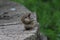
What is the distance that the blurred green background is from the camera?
7011mm

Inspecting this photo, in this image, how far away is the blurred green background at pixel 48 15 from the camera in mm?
7011

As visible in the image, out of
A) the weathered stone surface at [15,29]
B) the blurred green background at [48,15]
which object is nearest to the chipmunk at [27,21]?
the weathered stone surface at [15,29]

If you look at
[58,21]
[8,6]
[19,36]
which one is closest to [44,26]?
[58,21]

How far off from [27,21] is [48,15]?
2.77 metres

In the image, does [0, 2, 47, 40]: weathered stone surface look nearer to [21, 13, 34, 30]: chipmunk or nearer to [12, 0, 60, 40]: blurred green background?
[21, 13, 34, 30]: chipmunk

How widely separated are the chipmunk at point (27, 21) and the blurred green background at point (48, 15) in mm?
1562

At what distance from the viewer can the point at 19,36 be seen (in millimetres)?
4863

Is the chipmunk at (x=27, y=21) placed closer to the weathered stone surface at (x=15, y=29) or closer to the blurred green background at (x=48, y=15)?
the weathered stone surface at (x=15, y=29)

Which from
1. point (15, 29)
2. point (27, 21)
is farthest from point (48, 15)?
point (27, 21)

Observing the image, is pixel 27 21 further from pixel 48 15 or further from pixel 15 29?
pixel 48 15

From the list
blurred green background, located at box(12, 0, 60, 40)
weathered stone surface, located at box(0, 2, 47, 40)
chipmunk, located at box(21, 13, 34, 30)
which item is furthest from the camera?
blurred green background, located at box(12, 0, 60, 40)

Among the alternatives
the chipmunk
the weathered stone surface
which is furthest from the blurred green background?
the chipmunk

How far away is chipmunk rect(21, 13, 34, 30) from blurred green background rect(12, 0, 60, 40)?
156cm

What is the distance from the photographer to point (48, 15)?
7.78 meters
